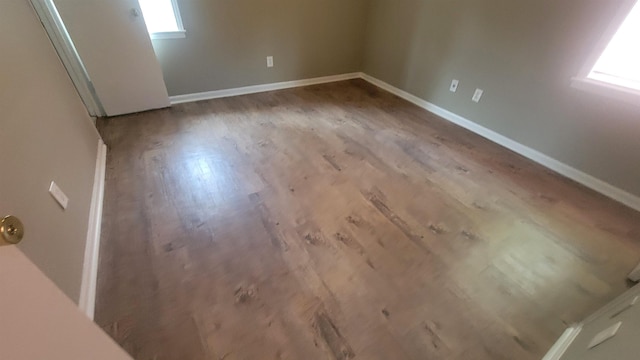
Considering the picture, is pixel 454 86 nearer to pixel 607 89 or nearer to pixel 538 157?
pixel 538 157

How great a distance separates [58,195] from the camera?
1.32 meters

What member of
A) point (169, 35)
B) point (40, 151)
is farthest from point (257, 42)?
point (40, 151)

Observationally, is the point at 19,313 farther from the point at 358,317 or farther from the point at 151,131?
the point at 151,131

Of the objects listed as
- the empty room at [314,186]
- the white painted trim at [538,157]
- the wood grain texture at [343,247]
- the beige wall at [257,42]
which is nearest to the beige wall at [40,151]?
the empty room at [314,186]

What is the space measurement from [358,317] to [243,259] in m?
0.66

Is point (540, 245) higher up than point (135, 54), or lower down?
lower down

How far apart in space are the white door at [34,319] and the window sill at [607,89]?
2.96 meters

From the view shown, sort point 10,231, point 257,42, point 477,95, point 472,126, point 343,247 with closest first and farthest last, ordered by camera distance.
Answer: point 10,231
point 343,247
point 477,95
point 472,126
point 257,42

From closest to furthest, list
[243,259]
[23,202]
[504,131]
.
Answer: [23,202]
[243,259]
[504,131]

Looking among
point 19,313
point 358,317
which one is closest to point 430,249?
point 358,317

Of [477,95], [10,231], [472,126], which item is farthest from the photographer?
[472,126]

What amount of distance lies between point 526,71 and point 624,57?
0.56 meters

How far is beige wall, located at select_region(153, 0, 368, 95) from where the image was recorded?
116 inches

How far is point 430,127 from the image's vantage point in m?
2.91
